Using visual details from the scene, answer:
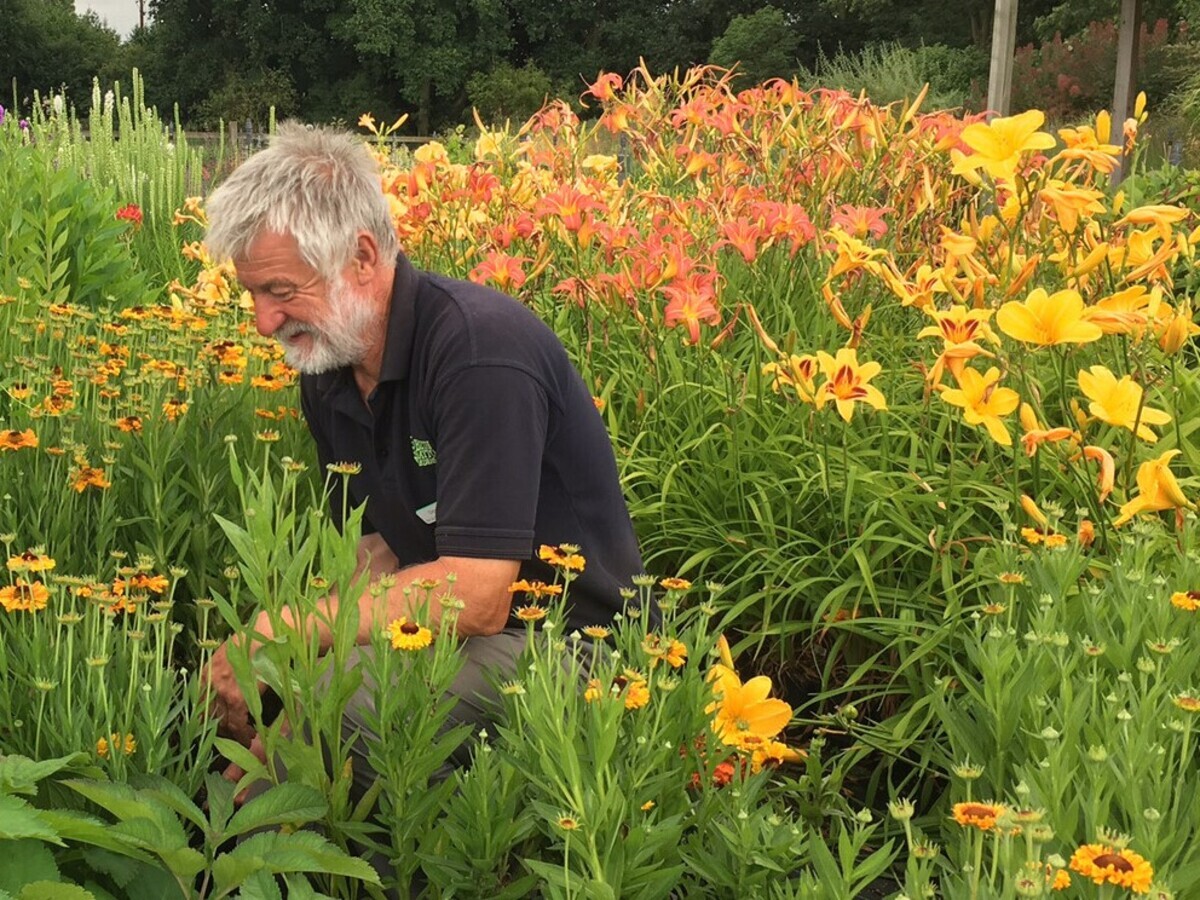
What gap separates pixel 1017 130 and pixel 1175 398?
96cm

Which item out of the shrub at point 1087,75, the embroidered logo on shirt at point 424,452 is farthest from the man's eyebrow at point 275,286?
the shrub at point 1087,75

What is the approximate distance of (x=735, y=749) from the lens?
1.94 meters

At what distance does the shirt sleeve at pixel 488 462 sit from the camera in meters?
2.27

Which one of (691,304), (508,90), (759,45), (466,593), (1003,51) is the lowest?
(466,593)

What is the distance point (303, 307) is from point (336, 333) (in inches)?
3.0

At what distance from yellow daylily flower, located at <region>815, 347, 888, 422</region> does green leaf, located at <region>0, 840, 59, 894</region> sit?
1.60 m

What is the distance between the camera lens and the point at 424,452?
251 centimetres

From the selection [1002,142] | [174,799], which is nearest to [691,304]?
[1002,142]

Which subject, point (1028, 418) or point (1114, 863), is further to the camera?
point (1028, 418)

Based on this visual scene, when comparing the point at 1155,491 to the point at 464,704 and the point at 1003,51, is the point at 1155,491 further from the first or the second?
the point at 1003,51

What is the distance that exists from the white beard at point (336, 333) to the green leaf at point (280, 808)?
0.95 metres

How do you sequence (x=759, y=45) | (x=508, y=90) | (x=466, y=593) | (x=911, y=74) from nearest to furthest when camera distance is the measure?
(x=466, y=593), (x=911, y=74), (x=508, y=90), (x=759, y=45)

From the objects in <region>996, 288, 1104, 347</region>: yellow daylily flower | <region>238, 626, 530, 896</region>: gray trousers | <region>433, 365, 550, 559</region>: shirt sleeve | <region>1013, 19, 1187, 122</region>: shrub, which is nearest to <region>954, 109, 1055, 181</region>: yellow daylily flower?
<region>996, 288, 1104, 347</region>: yellow daylily flower

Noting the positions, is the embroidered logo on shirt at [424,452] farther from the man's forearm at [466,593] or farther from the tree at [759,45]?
the tree at [759,45]
